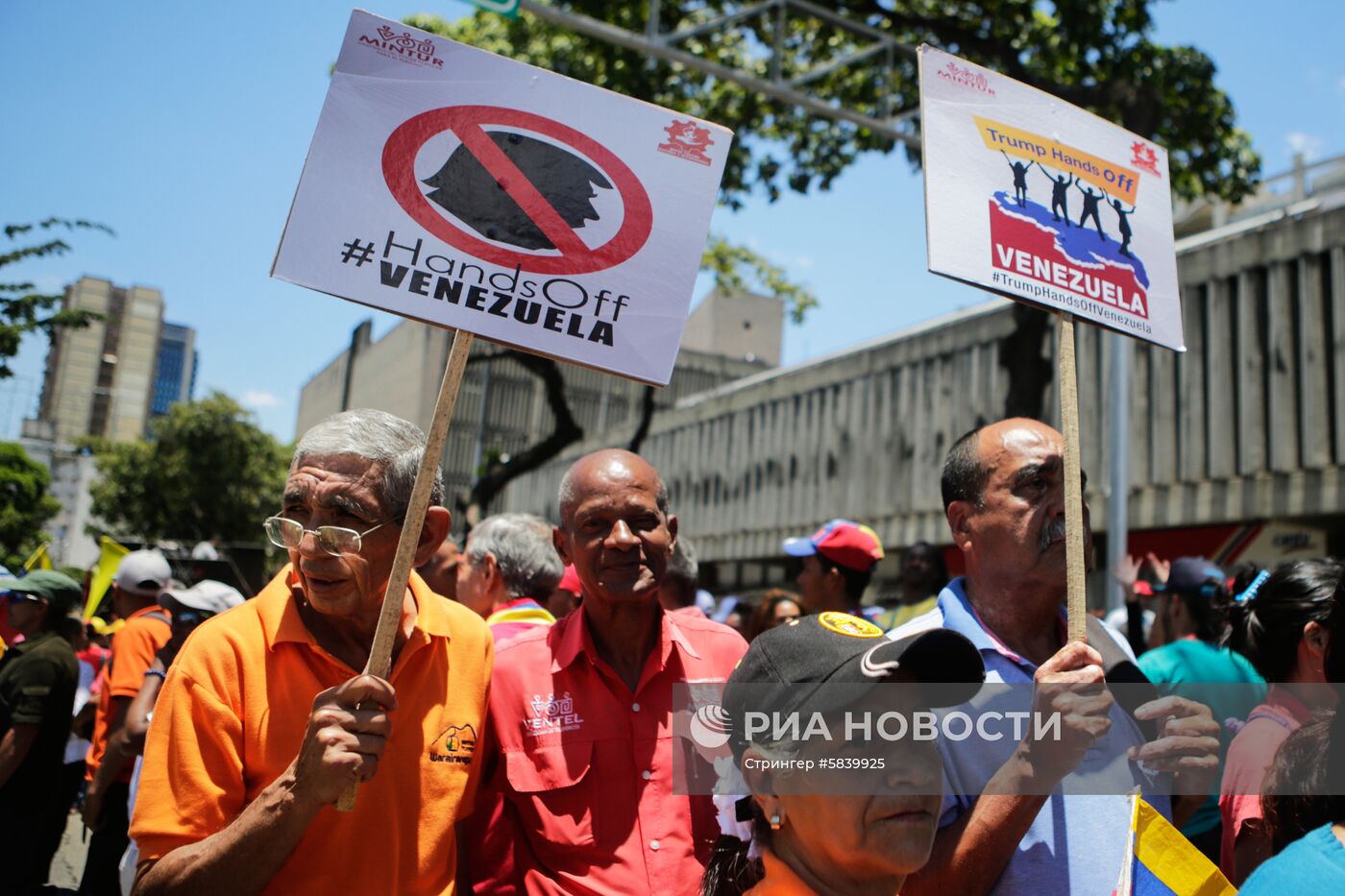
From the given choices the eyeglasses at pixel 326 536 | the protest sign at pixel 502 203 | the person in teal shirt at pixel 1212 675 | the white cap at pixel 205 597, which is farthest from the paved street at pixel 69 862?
the person in teal shirt at pixel 1212 675

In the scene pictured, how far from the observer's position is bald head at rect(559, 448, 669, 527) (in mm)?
3131

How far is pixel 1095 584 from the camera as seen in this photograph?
14547mm

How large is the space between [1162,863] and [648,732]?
1.21 metres

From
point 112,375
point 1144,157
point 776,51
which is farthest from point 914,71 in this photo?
point 112,375

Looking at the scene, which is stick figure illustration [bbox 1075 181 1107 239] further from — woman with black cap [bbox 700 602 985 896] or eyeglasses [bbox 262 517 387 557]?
eyeglasses [bbox 262 517 387 557]

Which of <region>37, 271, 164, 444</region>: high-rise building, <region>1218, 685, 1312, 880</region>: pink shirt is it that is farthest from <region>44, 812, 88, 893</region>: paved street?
<region>37, 271, 164, 444</region>: high-rise building

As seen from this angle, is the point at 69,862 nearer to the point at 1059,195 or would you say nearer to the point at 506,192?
the point at 506,192

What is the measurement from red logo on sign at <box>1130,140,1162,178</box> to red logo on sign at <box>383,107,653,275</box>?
56.3 inches

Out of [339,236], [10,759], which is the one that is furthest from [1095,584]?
[339,236]

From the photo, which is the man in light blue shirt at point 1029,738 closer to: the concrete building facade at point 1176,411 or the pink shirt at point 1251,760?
the pink shirt at point 1251,760

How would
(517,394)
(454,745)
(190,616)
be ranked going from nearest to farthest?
1. (454,745)
2. (190,616)
3. (517,394)

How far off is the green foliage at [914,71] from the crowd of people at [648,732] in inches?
281

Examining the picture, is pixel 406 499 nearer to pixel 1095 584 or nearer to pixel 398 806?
pixel 398 806

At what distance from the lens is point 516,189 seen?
247 centimetres
